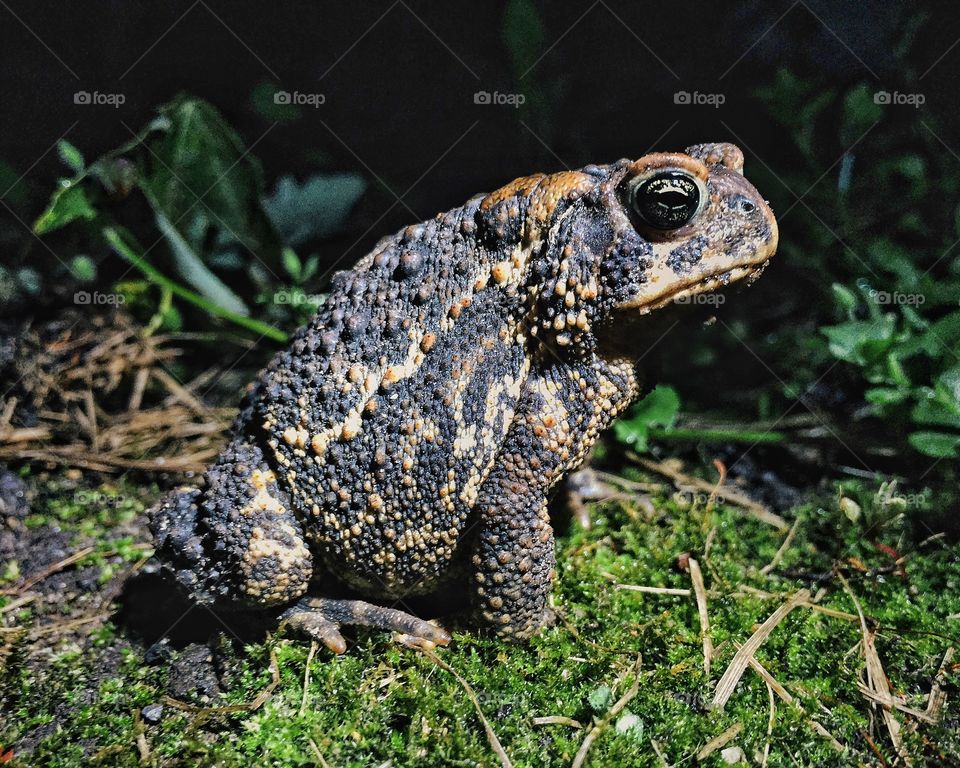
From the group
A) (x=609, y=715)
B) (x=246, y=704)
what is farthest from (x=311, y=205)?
(x=609, y=715)

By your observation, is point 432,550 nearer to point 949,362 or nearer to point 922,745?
point 922,745

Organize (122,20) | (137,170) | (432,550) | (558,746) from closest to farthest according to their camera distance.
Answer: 1. (558,746)
2. (432,550)
3. (137,170)
4. (122,20)

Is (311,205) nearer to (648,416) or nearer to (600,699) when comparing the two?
(648,416)

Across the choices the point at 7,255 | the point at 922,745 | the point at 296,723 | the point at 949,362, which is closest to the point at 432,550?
the point at 296,723

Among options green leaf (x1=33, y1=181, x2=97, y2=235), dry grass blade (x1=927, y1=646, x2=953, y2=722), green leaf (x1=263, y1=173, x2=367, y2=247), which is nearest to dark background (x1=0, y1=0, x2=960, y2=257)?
green leaf (x1=263, y1=173, x2=367, y2=247)

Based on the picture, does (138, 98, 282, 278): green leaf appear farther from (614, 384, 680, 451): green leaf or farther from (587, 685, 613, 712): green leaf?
(587, 685, 613, 712): green leaf

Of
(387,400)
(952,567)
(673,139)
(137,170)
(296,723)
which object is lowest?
(296,723)
